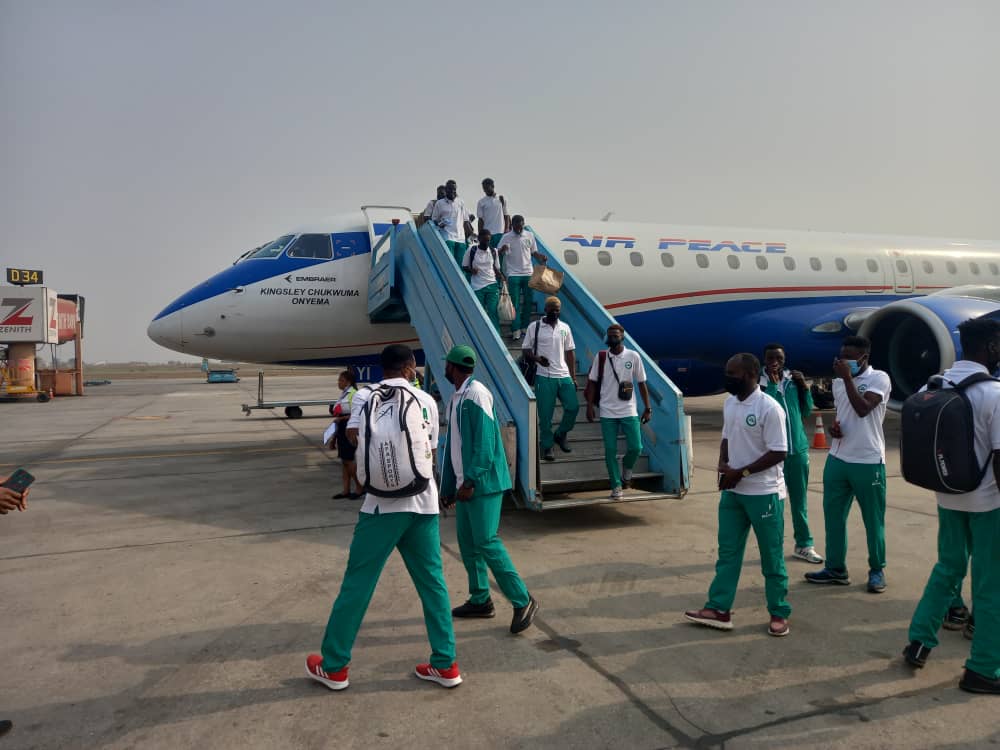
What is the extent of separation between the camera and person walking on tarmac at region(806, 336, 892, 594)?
4.82m

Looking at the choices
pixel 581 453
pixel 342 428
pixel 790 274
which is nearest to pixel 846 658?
pixel 581 453

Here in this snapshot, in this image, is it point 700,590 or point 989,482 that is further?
point 700,590

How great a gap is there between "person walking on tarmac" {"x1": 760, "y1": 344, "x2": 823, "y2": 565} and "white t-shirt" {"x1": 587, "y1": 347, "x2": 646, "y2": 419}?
145 centimetres

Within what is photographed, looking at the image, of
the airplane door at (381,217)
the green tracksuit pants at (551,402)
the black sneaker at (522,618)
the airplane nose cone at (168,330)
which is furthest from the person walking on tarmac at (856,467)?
the airplane nose cone at (168,330)

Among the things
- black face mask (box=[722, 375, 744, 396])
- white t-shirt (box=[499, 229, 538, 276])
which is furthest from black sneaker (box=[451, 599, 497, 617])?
white t-shirt (box=[499, 229, 538, 276])

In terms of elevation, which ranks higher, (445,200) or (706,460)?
(445,200)

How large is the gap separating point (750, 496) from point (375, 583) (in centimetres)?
223

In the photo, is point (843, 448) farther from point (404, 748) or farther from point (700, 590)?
point (404, 748)

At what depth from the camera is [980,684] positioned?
3398 millimetres

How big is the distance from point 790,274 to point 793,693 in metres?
11.5

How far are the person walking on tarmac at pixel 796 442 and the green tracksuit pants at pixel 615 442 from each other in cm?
143

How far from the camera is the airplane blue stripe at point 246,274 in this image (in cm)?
1062

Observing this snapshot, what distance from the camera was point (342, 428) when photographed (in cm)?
846

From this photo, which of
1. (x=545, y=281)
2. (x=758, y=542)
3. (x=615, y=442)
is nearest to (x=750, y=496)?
(x=758, y=542)
